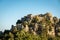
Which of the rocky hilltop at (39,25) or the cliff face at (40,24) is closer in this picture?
the rocky hilltop at (39,25)

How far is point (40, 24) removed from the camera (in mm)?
68375

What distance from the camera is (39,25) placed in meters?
67.6

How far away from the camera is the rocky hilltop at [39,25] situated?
210 feet

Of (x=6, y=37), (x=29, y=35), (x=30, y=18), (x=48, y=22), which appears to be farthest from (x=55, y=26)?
(x=6, y=37)

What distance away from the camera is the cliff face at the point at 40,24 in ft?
213

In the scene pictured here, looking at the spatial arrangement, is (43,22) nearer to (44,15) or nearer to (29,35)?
(44,15)

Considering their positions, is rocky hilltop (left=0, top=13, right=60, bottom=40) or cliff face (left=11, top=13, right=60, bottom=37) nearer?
rocky hilltop (left=0, top=13, right=60, bottom=40)

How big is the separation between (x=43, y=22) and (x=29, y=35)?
12.2 meters

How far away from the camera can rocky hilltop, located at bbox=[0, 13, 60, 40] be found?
210 ft

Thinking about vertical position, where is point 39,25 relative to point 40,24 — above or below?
below

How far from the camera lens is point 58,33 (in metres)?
69.1

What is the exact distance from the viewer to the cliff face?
6489 centimetres

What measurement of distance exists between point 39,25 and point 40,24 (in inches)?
34.8

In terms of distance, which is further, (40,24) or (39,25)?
(40,24)
